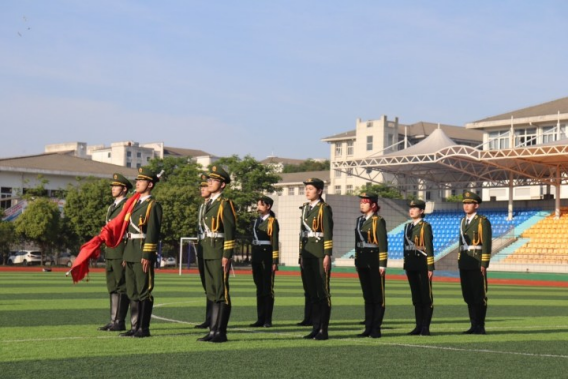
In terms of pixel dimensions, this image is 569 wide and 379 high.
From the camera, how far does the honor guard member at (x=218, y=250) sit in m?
10.1

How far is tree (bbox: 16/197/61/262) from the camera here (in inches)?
2101

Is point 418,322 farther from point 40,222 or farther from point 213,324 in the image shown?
point 40,222

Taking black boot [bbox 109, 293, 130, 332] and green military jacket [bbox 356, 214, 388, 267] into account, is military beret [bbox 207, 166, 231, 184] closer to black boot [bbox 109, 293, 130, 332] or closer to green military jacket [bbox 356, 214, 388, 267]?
black boot [bbox 109, 293, 130, 332]

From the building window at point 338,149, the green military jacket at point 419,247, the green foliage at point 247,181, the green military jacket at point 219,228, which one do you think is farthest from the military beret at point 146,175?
the building window at point 338,149

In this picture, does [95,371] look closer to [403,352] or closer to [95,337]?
[95,337]

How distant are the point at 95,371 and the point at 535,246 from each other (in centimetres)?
4111

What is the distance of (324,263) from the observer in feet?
35.4

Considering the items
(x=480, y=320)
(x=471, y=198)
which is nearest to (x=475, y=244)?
(x=471, y=198)

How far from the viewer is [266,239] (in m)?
13.5

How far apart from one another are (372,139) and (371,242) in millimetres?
85273

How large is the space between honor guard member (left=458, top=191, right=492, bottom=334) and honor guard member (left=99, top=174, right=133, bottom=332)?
4646 mm

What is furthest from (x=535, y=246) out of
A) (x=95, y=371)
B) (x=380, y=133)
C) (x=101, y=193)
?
(x=380, y=133)

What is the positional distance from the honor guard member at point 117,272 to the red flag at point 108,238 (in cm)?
20

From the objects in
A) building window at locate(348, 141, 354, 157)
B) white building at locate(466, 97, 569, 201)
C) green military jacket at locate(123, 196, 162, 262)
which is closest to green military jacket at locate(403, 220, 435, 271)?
green military jacket at locate(123, 196, 162, 262)
